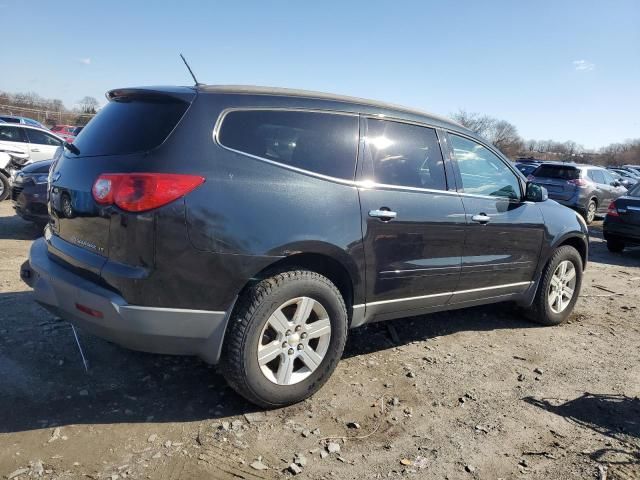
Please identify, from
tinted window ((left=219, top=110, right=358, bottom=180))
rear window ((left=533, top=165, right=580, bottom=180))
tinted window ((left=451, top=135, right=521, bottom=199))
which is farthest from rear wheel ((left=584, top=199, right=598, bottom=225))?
tinted window ((left=219, top=110, right=358, bottom=180))

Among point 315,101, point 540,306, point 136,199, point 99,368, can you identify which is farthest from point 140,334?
point 540,306

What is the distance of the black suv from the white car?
9929 millimetres

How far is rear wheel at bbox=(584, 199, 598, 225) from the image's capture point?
1451cm

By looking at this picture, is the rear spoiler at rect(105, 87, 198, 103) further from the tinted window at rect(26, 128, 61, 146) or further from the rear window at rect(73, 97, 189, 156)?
the tinted window at rect(26, 128, 61, 146)

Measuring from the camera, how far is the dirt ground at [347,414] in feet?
8.74

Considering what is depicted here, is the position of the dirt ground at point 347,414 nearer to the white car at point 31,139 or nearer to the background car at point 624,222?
the background car at point 624,222

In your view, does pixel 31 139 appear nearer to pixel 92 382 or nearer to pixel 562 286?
pixel 92 382

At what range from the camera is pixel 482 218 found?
4.15 meters

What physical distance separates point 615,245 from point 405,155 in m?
8.39

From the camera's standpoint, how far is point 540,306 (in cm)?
502

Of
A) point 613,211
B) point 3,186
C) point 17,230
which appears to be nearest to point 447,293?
point 17,230

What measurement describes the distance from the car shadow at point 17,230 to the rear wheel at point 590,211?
13386 mm

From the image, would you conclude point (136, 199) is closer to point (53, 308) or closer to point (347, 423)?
point (53, 308)

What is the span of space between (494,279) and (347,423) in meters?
2.02
